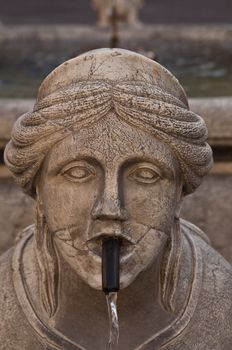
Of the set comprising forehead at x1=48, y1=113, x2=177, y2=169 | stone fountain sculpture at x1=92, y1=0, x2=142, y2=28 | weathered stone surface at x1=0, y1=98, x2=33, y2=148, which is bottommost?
A: stone fountain sculpture at x1=92, y1=0, x2=142, y2=28

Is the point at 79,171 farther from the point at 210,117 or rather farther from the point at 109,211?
the point at 210,117

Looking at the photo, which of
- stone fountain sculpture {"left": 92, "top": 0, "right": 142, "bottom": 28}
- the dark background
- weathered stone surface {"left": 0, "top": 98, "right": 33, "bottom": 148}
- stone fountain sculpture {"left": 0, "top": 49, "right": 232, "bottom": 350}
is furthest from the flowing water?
the dark background

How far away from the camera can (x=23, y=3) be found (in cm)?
1841

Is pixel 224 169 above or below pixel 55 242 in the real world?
below

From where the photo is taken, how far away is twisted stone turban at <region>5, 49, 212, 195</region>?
7.87 ft

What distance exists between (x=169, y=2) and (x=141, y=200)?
16812mm

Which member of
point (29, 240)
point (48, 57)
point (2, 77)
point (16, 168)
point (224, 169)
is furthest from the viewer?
point (48, 57)

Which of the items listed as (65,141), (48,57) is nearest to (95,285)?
(65,141)

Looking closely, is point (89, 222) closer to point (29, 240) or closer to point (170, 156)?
point (170, 156)

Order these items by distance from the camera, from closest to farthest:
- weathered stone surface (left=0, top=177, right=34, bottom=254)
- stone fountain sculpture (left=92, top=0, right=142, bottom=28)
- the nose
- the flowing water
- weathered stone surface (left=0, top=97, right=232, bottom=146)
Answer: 1. the nose
2. the flowing water
3. weathered stone surface (left=0, top=97, right=232, bottom=146)
4. weathered stone surface (left=0, top=177, right=34, bottom=254)
5. stone fountain sculpture (left=92, top=0, right=142, bottom=28)

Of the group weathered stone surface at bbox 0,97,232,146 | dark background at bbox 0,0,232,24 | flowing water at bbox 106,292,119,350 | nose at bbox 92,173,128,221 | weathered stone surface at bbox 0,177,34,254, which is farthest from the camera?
dark background at bbox 0,0,232,24

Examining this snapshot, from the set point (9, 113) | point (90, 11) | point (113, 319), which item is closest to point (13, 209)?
point (9, 113)

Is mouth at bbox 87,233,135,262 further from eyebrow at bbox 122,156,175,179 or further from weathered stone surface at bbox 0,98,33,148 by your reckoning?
weathered stone surface at bbox 0,98,33,148

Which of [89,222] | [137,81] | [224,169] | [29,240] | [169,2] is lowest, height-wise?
[169,2]
